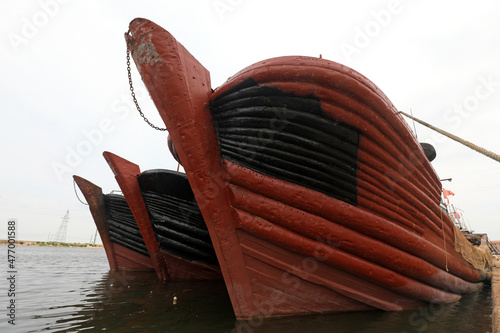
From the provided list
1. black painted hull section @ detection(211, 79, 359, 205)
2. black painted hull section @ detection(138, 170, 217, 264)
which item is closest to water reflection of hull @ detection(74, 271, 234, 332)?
black painted hull section @ detection(138, 170, 217, 264)

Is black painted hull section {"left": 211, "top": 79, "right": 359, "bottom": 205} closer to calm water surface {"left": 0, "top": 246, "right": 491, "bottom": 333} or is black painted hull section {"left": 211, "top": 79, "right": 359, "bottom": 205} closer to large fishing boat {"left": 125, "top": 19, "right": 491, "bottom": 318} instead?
large fishing boat {"left": 125, "top": 19, "right": 491, "bottom": 318}

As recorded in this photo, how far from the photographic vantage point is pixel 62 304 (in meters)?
4.91

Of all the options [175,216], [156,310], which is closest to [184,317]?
[156,310]

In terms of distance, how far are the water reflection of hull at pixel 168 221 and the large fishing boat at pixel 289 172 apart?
9.21 ft

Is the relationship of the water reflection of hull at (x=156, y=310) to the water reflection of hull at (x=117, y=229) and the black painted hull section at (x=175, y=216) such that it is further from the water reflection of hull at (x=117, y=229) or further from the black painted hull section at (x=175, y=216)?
the water reflection of hull at (x=117, y=229)

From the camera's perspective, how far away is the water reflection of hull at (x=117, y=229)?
9.04 meters

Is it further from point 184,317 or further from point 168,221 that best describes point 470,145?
point 168,221

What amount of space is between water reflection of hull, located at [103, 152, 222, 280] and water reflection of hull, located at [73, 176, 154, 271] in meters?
2.03

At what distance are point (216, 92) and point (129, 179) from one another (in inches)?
186

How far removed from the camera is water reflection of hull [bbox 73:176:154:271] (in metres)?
9.04

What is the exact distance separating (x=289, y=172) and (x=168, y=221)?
4.52 meters

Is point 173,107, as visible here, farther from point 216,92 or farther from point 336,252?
point 336,252

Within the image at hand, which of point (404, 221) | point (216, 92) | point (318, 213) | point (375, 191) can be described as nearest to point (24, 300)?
point (216, 92)

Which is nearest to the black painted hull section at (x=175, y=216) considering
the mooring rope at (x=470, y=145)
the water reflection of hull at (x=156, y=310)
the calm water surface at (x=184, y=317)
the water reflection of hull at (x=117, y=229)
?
the water reflection of hull at (x=156, y=310)
